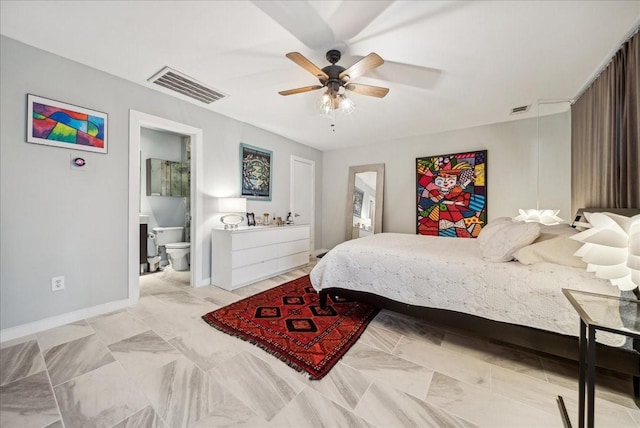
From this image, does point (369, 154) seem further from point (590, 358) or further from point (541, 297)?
point (590, 358)

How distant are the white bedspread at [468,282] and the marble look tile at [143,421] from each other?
152cm

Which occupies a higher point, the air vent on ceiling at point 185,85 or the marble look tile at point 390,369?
the air vent on ceiling at point 185,85

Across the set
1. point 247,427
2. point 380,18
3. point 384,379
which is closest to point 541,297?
point 384,379

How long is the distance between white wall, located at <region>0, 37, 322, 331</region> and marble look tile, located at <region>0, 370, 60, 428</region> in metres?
0.89

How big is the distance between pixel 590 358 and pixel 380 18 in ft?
7.30

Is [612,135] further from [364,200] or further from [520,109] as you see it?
[364,200]

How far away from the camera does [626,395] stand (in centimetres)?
138

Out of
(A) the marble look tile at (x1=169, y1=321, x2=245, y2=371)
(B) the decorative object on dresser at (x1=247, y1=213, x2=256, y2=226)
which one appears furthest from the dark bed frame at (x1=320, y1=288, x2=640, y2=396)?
(B) the decorative object on dresser at (x1=247, y1=213, x2=256, y2=226)

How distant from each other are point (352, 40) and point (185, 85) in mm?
1961

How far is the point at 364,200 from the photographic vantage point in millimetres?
4898

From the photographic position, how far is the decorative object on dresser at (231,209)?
328cm

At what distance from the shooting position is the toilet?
3918 millimetres

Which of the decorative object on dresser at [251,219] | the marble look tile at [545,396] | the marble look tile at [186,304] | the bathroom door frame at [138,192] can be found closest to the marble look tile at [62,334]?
the bathroom door frame at [138,192]

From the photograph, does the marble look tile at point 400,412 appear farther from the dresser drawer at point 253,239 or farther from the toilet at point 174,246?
the toilet at point 174,246
